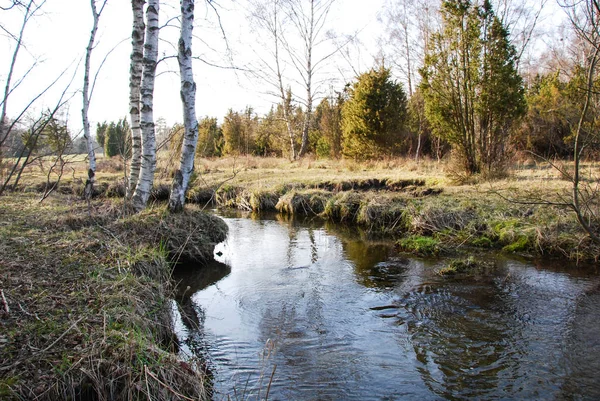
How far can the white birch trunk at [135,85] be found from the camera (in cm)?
812

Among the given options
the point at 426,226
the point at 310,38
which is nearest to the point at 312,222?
the point at 426,226

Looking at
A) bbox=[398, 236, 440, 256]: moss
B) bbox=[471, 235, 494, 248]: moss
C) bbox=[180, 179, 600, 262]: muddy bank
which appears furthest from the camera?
bbox=[471, 235, 494, 248]: moss

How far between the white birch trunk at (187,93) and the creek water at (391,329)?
5.77 ft

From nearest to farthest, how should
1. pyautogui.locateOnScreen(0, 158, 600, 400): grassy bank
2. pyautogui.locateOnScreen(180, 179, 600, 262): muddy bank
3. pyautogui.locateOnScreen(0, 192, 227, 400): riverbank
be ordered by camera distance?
pyautogui.locateOnScreen(0, 192, 227, 400): riverbank
pyautogui.locateOnScreen(0, 158, 600, 400): grassy bank
pyautogui.locateOnScreen(180, 179, 600, 262): muddy bank

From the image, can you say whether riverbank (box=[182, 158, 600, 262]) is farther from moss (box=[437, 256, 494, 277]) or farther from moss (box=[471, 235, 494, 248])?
moss (box=[437, 256, 494, 277])

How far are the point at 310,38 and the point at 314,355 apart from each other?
2429 cm

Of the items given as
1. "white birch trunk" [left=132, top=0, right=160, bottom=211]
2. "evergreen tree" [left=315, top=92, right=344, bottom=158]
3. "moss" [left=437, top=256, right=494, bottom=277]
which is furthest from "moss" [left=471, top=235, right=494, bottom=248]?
"evergreen tree" [left=315, top=92, right=344, bottom=158]

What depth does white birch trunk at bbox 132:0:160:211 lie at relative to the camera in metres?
7.56

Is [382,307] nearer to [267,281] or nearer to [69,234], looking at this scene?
[267,281]

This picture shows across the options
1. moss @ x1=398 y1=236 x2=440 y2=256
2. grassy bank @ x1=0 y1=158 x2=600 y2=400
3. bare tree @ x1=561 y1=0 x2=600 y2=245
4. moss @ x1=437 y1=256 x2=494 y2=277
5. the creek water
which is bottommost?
the creek water

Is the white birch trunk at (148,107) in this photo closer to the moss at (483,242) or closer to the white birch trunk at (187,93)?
the white birch trunk at (187,93)

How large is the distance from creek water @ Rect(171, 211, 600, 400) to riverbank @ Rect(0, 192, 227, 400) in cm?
66

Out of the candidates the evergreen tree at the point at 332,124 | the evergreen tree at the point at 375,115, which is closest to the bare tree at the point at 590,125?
the evergreen tree at the point at 375,115

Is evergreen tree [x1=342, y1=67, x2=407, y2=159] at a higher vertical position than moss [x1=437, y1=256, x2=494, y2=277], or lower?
higher
